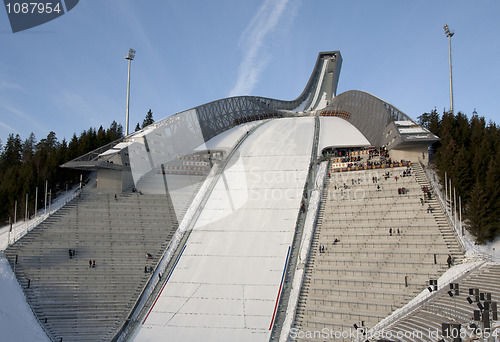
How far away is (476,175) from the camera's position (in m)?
21.1

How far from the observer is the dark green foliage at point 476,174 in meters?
18.3

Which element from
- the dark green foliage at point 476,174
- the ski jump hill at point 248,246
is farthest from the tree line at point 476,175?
the ski jump hill at point 248,246

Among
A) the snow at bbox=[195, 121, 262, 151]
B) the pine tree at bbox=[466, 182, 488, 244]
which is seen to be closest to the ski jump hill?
the pine tree at bbox=[466, 182, 488, 244]

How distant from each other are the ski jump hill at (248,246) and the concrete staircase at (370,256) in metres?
0.06

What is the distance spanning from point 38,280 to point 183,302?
6.84m

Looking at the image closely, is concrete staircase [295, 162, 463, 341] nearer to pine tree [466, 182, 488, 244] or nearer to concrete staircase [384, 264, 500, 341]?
pine tree [466, 182, 488, 244]

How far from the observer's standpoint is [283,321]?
51.2 feet

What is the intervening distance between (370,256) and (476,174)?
25.6 ft

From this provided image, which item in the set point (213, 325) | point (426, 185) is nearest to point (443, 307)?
point (213, 325)

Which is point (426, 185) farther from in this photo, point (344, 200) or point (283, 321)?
point (283, 321)

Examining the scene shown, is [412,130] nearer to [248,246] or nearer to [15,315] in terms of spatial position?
[248,246]

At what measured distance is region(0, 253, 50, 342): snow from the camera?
14.8 meters

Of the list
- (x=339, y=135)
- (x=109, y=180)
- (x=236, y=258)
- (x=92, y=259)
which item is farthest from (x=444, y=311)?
(x=339, y=135)

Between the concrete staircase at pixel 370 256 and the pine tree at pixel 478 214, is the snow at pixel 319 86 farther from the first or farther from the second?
the pine tree at pixel 478 214
